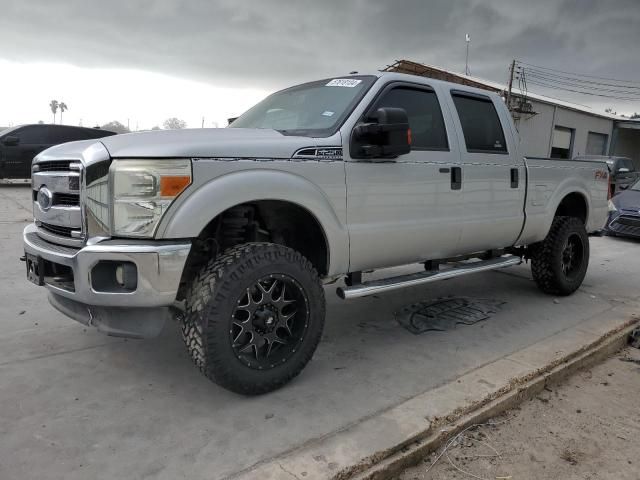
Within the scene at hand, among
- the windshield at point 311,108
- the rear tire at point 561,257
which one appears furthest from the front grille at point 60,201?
the rear tire at point 561,257

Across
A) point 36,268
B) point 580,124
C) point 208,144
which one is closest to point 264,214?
point 208,144

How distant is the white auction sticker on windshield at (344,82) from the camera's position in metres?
3.65

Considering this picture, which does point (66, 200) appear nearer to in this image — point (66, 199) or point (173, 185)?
point (66, 199)

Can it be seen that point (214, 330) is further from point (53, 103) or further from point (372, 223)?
point (53, 103)

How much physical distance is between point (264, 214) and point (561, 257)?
11.2ft

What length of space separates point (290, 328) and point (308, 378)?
0.40 m

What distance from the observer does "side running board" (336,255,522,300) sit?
3.37 metres

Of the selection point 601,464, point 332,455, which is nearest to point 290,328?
point 332,455

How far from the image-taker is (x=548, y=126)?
2550 cm

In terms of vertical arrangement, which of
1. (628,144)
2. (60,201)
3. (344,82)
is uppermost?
(344,82)

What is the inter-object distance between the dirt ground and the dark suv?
12.5 metres

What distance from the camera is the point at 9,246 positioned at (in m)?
6.34

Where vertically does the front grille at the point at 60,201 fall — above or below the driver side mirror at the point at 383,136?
below

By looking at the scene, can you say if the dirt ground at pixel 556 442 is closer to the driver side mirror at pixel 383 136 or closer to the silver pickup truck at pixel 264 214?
the silver pickup truck at pixel 264 214
